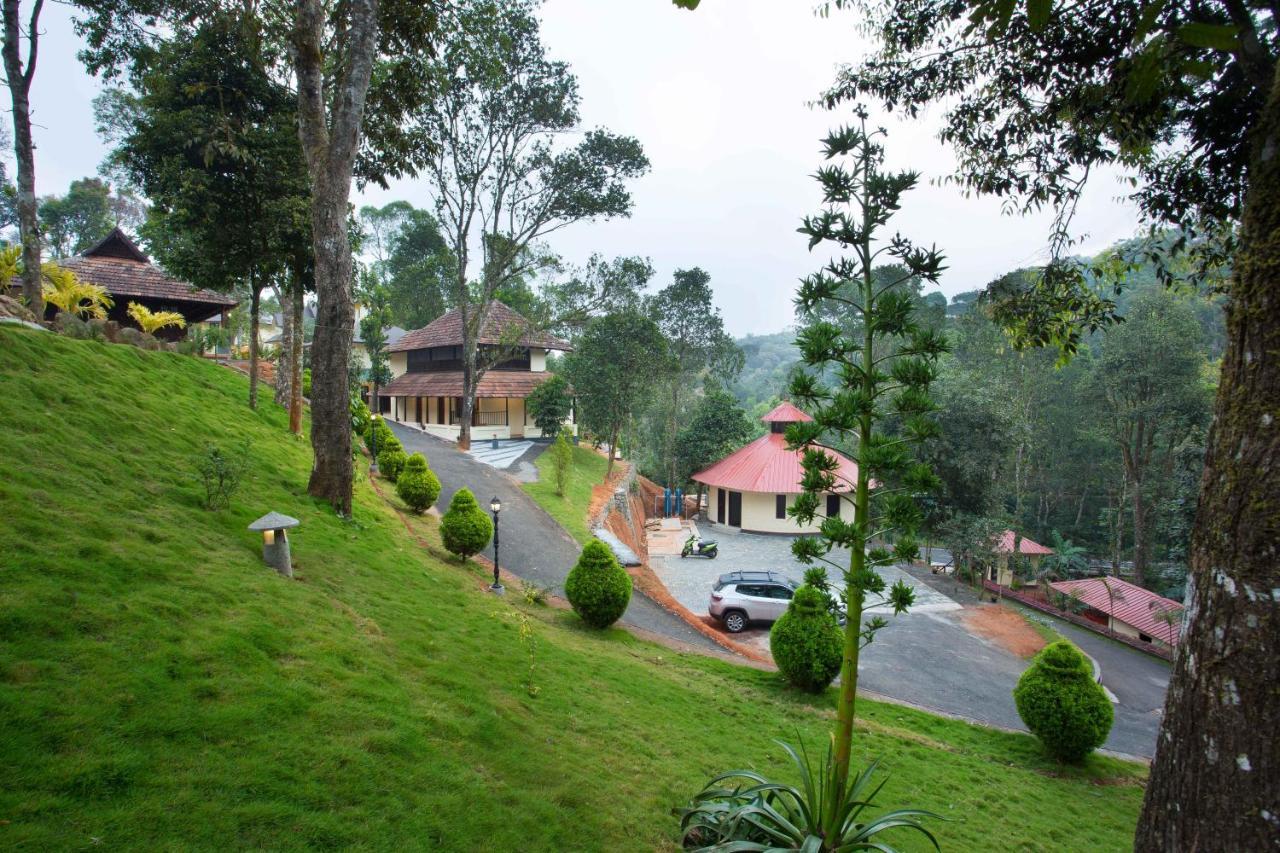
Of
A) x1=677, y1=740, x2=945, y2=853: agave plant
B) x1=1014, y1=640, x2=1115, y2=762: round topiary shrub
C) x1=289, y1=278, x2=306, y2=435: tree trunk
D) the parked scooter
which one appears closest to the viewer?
x1=677, y1=740, x2=945, y2=853: agave plant

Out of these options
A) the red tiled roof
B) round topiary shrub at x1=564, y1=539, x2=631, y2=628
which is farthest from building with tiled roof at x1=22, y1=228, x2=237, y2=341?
round topiary shrub at x1=564, y1=539, x2=631, y2=628

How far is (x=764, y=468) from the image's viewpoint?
2823 centimetres

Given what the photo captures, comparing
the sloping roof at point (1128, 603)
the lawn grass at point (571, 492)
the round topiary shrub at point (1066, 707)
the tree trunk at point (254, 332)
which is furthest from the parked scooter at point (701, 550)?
the tree trunk at point (254, 332)

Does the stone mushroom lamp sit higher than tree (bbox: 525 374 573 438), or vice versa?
tree (bbox: 525 374 573 438)

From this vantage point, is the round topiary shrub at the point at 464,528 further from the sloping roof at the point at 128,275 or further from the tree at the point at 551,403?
the tree at the point at 551,403

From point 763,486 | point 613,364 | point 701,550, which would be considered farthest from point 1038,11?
point 763,486

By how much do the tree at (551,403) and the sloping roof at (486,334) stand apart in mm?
2647

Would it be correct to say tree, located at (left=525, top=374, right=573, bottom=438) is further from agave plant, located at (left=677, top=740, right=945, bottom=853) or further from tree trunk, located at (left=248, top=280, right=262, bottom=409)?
agave plant, located at (left=677, top=740, right=945, bottom=853)

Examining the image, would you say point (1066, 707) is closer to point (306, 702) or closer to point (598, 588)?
point (598, 588)

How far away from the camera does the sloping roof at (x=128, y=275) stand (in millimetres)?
19156

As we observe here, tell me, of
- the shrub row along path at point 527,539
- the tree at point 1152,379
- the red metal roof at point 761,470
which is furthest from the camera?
the red metal roof at point 761,470

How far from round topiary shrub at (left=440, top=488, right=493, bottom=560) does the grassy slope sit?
6.80 feet

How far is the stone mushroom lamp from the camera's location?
6.76 meters

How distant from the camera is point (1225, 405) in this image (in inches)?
107
